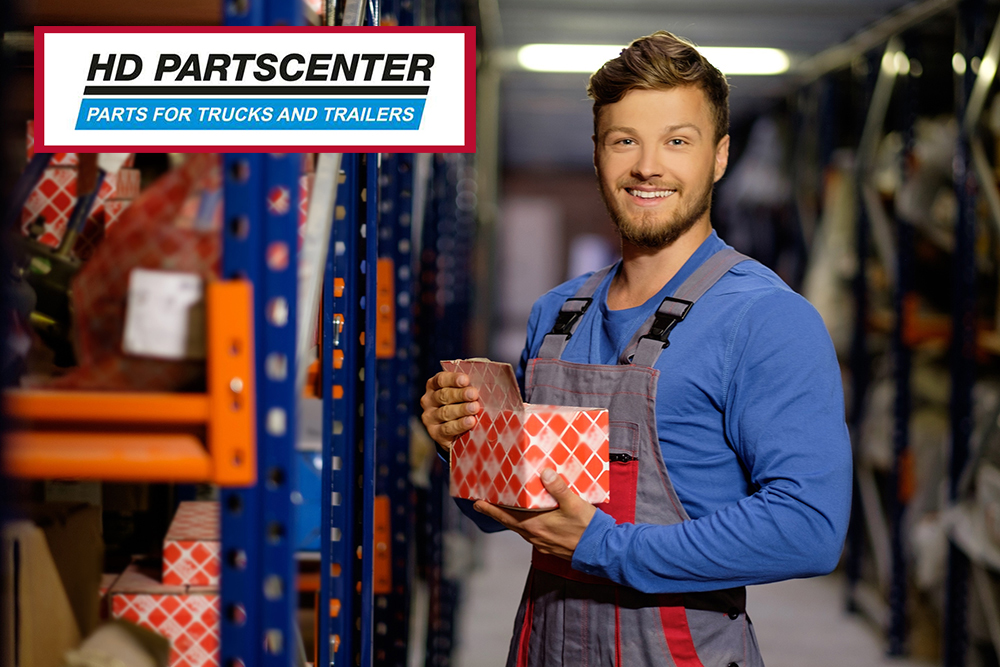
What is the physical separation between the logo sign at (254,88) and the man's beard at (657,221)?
49 cm

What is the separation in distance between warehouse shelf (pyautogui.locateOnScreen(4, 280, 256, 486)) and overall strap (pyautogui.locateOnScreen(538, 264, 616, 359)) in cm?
90

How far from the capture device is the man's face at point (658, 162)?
5.49 feet

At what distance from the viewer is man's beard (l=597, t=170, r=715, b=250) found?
1694mm

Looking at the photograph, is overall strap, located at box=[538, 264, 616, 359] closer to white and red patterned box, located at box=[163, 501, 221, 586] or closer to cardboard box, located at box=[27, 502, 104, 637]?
white and red patterned box, located at box=[163, 501, 221, 586]

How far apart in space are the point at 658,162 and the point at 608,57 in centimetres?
446

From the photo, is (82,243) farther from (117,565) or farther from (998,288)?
(998,288)

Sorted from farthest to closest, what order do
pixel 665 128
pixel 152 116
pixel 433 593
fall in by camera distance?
pixel 433 593 → pixel 665 128 → pixel 152 116

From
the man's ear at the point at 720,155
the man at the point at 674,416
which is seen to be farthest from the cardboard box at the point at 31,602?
the man's ear at the point at 720,155

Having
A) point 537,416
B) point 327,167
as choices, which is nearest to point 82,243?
point 327,167

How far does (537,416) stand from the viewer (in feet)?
4.80

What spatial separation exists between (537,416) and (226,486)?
60 centimetres

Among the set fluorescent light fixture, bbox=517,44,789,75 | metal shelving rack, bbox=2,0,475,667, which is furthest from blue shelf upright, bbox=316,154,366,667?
fluorescent light fixture, bbox=517,44,789,75

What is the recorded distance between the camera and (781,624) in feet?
16.1

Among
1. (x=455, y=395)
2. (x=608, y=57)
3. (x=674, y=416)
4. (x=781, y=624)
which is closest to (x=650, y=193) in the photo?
(x=674, y=416)
